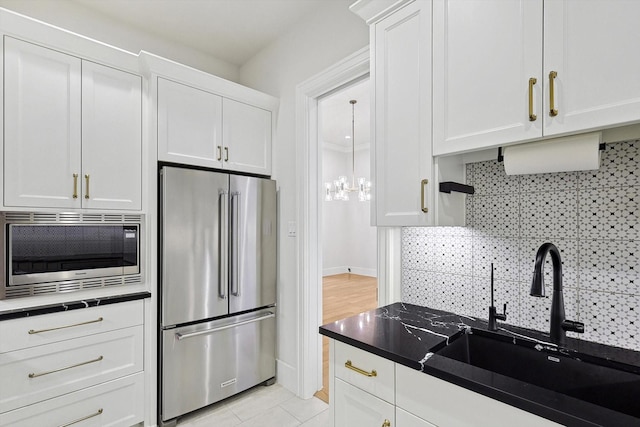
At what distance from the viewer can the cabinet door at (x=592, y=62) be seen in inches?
37.6

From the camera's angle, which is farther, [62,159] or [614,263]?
[62,159]

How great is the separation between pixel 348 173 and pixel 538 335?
6.84 m

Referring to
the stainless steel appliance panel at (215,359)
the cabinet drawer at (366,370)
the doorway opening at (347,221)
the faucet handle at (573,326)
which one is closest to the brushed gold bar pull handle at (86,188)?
the stainless steel appliance panel at (215,359)

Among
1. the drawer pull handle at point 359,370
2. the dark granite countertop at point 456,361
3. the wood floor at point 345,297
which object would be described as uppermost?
the dark granite countertop at point 456,361

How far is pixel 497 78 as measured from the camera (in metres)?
1.23

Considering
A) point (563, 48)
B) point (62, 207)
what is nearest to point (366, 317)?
point (563, 48)

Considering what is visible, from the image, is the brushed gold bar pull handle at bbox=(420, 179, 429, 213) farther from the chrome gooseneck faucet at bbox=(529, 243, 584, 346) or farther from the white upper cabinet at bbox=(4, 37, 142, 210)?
the white upper cabinet at bbox=(4, 37, 142, 210)

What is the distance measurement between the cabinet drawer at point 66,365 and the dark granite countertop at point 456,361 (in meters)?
1.42

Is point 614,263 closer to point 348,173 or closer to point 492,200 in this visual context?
point 492,200

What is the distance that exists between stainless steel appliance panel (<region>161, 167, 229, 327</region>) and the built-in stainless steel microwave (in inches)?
10.4

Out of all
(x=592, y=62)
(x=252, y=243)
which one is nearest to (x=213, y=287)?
(x=252, y=243)

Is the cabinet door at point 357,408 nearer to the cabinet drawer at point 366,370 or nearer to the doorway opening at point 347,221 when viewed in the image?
the cabinet drawer at point 366,370

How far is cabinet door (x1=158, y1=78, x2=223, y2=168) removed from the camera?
2.20m

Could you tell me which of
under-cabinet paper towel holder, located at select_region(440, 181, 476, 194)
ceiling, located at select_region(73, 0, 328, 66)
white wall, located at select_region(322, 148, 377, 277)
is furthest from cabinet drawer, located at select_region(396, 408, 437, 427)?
white wall, located at select_region(322, 148, 377, 277)
